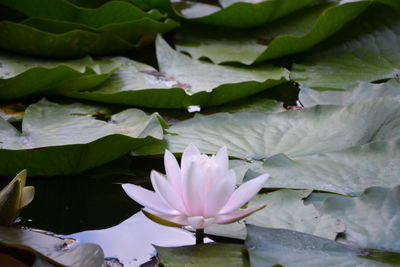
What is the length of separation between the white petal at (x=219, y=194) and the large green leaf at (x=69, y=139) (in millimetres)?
379

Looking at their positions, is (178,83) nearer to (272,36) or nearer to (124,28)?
(124,28)

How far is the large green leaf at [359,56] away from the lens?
170 cm

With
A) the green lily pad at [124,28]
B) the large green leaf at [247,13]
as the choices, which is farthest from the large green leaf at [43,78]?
the large green leaf at [247,13]

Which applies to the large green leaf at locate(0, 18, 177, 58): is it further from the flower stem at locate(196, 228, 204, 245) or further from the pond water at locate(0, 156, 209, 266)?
the flower stem at locate(196, 228, 204, 245)

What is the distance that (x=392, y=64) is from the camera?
1.75 metres

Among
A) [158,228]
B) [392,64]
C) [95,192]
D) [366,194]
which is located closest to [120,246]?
[158,228]

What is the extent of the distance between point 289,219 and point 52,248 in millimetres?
375

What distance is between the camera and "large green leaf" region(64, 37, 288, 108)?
151 centimetres

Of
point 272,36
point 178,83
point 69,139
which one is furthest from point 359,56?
point 69,139

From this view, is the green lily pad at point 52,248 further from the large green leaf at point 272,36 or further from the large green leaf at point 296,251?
the large green leaf at point 272,36

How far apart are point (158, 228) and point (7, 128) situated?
46cm

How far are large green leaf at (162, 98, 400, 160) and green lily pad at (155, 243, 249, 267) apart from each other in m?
0.37

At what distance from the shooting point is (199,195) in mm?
851

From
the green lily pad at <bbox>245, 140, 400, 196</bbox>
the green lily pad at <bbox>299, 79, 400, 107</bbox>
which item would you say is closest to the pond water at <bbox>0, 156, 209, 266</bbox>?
the green lily pad at <bbox>245, 140, 400, 196</bbox>
